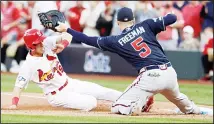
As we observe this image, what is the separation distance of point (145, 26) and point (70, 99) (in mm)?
1708

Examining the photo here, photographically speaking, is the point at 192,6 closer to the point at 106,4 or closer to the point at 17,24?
the point at 106,4

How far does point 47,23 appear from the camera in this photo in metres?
9.97

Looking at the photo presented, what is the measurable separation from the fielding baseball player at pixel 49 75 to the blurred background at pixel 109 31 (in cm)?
662

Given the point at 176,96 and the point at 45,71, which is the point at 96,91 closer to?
the point at 45,71

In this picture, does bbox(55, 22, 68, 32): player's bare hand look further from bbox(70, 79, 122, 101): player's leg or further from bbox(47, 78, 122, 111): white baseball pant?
bbox(70, 79, 122, 101): player's leg

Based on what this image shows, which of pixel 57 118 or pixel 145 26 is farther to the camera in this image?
pixel 145 26

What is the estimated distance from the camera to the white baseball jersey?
10.2 metres

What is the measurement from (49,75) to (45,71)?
0.29 feet

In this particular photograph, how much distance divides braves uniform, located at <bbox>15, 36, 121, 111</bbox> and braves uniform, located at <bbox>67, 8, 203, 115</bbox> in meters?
0.75

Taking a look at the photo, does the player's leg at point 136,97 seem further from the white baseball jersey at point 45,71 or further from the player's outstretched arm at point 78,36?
the white baseball jersey at point 45,71

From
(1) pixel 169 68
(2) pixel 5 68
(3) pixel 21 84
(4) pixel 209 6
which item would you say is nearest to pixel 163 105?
(1) pixel 169 68

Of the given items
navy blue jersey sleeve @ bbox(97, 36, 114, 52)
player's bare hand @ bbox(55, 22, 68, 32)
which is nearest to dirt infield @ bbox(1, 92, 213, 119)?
navy blue jersey sleeve @ bbox(97, 36, 114, 52)

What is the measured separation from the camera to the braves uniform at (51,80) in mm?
10203

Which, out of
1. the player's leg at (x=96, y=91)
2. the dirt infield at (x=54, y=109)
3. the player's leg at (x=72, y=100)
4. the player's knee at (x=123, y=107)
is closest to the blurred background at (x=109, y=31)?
the dirt infield at (x=54, y=109)
